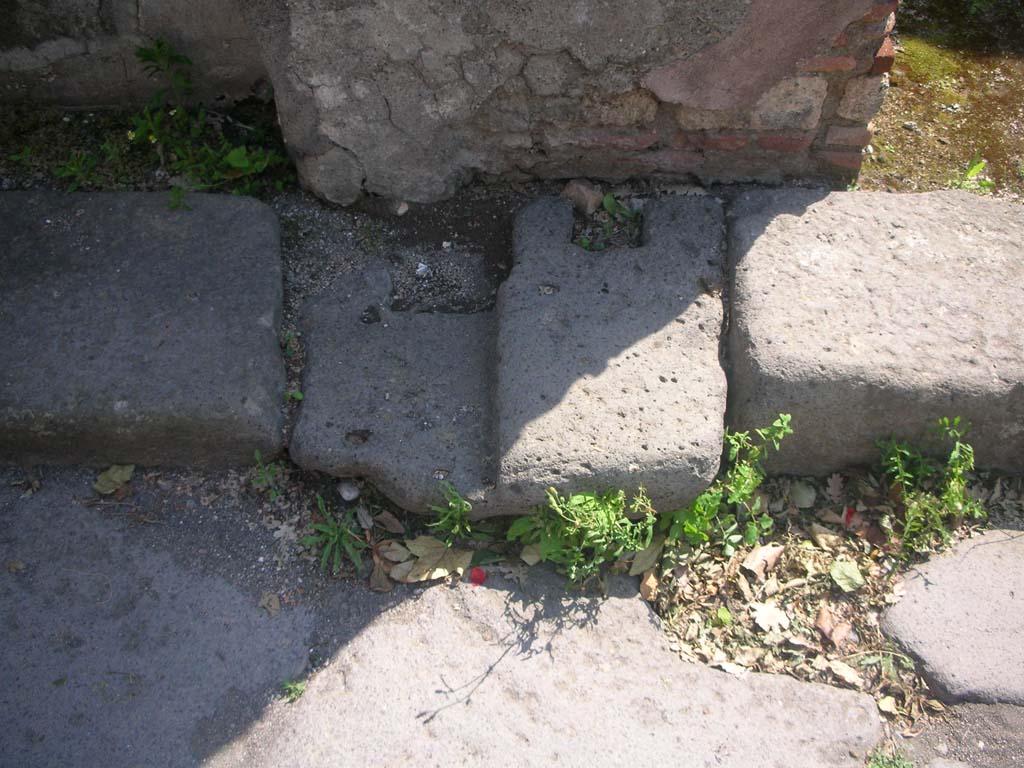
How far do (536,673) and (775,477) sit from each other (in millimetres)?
949

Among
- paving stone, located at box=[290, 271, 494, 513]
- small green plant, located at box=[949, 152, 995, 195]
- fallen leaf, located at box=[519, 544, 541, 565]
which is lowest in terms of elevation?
fallen leaf, located at box=[519, 544, 541, 565]

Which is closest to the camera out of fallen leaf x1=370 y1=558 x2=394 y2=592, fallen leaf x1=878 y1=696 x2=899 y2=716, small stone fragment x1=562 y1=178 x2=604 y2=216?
fallen leaf x1=878 y1=696 x2=899 y2=716

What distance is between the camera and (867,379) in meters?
2.53

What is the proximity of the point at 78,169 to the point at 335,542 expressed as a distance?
5.12ft

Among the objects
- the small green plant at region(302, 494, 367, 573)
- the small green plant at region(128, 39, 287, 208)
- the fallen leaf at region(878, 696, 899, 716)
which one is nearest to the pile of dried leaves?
the fallen leaf at region(878, 696, 899, 716)

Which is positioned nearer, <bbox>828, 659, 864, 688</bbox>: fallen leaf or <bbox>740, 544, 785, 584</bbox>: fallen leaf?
<bbox>828, 659, 864, 688</bbox>: fallen leaf

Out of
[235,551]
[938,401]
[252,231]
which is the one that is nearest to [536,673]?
[235,551]

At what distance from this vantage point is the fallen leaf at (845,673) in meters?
2.42

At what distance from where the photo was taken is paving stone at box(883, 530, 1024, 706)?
2404 millimetres

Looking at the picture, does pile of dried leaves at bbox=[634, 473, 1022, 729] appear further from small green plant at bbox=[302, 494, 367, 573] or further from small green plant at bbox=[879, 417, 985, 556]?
small green plant at bbox=[302, 494, 367, 573]

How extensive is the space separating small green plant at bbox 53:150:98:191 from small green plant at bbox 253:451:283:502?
119cm

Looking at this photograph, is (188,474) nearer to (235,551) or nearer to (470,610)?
(235,551)

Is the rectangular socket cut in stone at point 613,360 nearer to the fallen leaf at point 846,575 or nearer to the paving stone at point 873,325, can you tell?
the paving stone at point 873,325

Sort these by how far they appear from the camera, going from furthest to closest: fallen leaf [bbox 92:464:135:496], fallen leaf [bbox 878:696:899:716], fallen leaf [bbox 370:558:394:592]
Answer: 1. fallen leaf [bbox 92:464:135:496]
2. fallen leaf [bbox 370:558:394:592]
3. fallen leaf [bbox 878:696:899:716]
